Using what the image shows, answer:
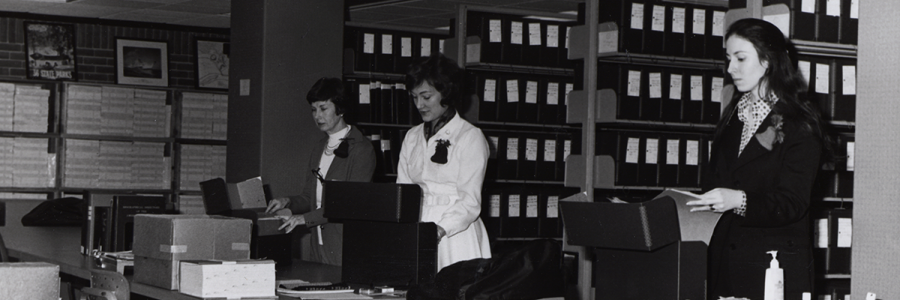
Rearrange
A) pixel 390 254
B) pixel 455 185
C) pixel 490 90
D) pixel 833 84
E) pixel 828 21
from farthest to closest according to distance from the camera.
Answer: pixel 490 90
pixel 833 84
pixel 828 21
pixel 455 185
pixel 390 254

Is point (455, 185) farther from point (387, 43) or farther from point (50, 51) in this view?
point (50, 51)

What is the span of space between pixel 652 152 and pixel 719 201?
3.52m

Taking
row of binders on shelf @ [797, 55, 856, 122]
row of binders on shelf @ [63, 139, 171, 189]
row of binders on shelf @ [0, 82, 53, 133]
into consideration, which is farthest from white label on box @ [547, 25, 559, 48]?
row of binders on shelf @ [0, 82, 53, 133]

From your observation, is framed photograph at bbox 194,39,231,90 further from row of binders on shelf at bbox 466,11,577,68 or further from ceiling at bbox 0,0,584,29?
row of binders on shelf at bbox 466,11,577,68

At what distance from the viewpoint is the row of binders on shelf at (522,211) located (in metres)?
6.41

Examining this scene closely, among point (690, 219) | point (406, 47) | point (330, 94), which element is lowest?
point (690, 219)

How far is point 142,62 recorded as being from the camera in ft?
30.0

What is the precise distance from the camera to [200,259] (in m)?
3.11

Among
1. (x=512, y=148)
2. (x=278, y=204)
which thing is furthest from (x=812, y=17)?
(x=512, y=148)

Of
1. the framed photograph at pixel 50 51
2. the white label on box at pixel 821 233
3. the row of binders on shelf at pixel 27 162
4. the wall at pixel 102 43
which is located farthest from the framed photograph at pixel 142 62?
the white label on box at pixel 821 233

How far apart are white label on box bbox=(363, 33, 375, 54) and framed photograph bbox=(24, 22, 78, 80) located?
3.68 m

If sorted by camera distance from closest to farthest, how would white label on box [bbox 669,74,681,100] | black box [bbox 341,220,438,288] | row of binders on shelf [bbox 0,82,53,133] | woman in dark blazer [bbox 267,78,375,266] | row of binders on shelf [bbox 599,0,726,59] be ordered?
black box [bbox 341,220,438,288] < woman in dark blazer [bbox 267,78,375,266] < row of binders on shelf [bbox 599,0,726,59] < white label on box [bbox 669,74,681,100] < row of binders on shelf [bbox 0,82,53,133]

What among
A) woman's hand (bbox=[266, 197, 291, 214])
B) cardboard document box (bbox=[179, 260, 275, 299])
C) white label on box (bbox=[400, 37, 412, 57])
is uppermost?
white label on box (bbox=[400, 37, 412, 57])

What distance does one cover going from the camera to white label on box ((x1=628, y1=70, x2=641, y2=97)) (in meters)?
5.57
